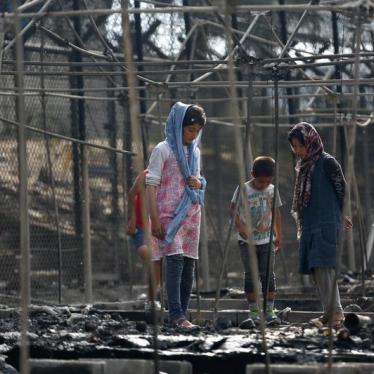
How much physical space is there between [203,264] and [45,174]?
2555 mm

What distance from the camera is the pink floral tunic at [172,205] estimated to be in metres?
9.20

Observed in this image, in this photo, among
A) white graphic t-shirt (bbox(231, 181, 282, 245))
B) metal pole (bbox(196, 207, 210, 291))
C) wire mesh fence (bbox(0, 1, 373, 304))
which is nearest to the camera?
white graphic t-shirt (bbox(231, 181, 282, 245))

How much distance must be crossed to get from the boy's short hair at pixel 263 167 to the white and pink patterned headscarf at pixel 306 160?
29.7 inches

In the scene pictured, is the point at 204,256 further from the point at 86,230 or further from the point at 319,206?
the point at 319,206

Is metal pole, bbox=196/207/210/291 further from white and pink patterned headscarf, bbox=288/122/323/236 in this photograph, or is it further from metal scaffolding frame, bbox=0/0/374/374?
white and pink patterned headscarf, bbox=288/122/323/236

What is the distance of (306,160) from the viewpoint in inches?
346

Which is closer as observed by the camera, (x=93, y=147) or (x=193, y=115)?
(x=193, y=115)

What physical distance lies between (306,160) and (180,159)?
864 mm

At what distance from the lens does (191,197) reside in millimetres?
9266

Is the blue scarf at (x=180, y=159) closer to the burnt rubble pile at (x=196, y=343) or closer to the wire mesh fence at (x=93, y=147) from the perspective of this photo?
the burnt rubble pile at (x=196, y=343)

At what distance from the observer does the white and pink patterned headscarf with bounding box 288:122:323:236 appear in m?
8.69

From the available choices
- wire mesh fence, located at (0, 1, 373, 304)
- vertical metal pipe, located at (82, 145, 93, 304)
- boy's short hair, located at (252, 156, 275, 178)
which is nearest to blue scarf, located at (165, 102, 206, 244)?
boy's short hair, located at (252, 156, 275, 178)

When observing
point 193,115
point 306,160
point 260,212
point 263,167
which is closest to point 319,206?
point 306,160

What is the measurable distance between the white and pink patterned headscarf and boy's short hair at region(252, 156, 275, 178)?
2.47 feet
